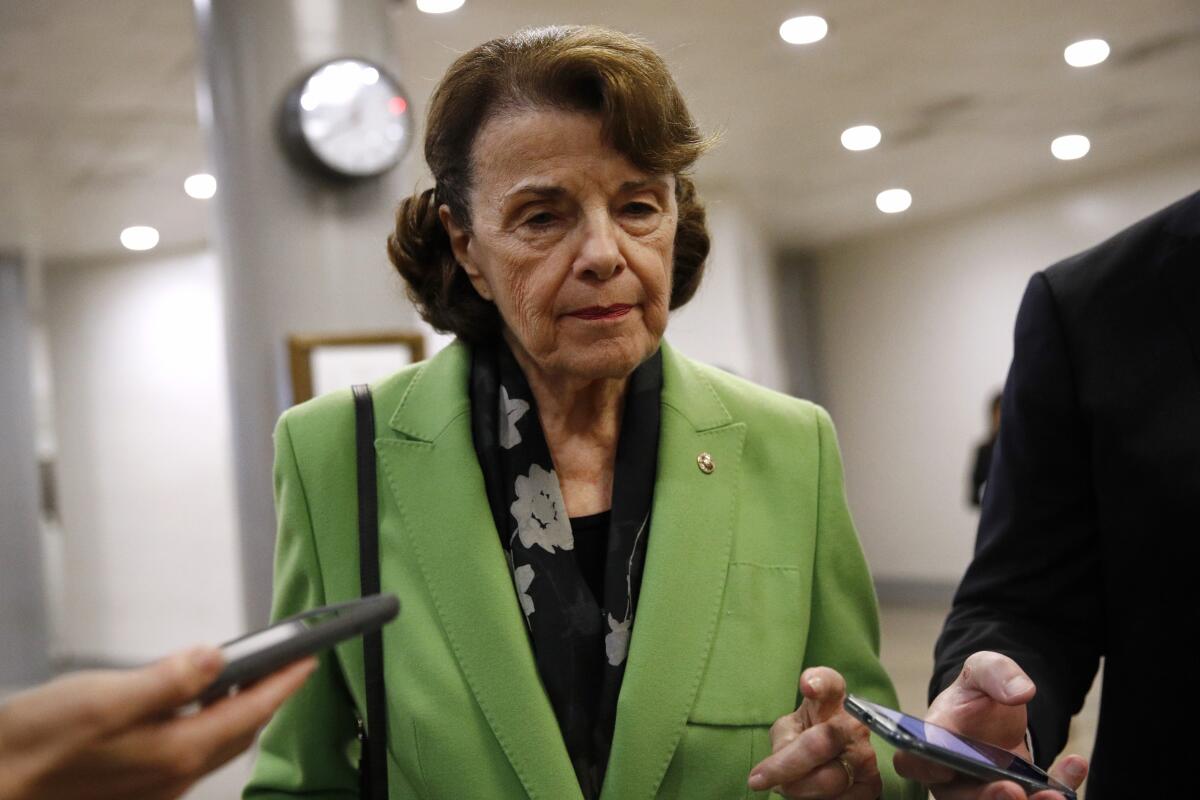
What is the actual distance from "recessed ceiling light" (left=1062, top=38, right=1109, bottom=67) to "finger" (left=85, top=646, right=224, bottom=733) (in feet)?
24.5

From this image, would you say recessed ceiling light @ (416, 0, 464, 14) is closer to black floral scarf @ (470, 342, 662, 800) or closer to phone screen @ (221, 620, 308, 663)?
black floral scarf @ (470, 342, 662, 800)

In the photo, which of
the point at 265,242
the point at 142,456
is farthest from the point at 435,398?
the point at 142,456

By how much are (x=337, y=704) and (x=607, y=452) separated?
0.50 meters

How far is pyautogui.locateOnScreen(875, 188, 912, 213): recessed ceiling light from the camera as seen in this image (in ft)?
35.5

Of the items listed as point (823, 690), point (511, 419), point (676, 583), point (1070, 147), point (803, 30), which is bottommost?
point (823, 690)

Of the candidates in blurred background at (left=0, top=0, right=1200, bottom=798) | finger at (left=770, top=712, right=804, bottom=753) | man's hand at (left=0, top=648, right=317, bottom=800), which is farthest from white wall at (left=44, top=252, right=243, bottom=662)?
man's hand at (left=0, top=648, right=317, bottom=800)

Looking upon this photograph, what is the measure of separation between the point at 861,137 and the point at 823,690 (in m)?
8.16

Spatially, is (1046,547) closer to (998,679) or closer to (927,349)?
(998,679)

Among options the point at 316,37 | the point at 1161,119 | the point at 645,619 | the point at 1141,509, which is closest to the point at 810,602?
the point at 645,619

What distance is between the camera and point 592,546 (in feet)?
5.42

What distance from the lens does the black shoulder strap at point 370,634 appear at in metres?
1.53

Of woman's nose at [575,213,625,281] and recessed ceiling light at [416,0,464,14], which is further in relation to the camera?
recessed ceiling light at [416,0,464,14]

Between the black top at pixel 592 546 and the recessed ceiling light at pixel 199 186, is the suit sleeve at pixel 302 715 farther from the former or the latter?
the recessed ceiling light at pixel 199 186

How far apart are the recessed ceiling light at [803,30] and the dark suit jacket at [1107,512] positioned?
5.20 meters
